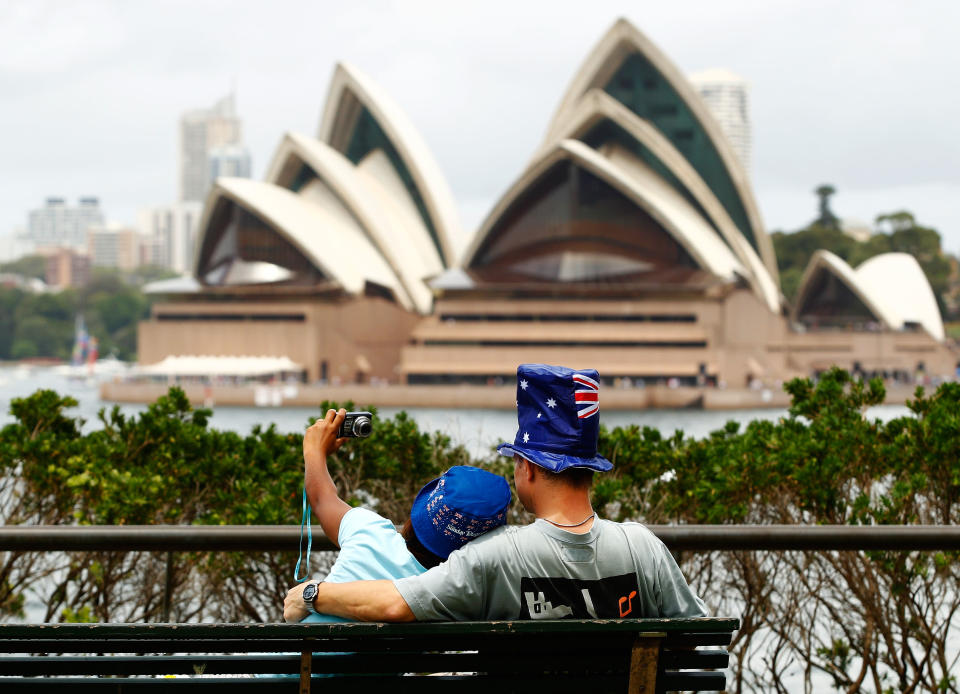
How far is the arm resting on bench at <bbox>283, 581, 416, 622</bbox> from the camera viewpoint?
2.21 m

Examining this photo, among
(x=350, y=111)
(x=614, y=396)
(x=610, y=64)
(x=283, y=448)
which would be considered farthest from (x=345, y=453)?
(x=350, y=111)

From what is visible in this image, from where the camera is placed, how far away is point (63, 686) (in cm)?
243

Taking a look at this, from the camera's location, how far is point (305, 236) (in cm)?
5878

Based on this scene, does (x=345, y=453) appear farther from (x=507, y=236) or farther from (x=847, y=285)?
(x=847, y=285)

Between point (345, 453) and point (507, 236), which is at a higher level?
point (507, 236)

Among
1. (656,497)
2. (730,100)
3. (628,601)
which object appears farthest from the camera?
(730,100)

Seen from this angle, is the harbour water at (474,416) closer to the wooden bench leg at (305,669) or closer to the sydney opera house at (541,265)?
the sydney opera house at (541,265)

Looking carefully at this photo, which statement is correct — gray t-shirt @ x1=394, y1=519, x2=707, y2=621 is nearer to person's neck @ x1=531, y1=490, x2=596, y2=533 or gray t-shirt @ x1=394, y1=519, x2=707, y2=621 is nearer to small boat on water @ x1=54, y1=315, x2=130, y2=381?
person's neck @ x1=531, y1=490, x2=596, y2=533

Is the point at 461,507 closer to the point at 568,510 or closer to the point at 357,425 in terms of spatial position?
the point at 568,510

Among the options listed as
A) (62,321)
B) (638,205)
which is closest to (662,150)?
(638,205)

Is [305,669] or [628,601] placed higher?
[628,601]

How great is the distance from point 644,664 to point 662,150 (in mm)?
58463

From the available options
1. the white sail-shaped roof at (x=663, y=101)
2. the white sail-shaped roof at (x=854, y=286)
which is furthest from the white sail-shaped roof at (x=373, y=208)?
the white sail-shaped roof at (x=854, y=286)

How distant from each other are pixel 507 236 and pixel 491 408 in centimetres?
996
